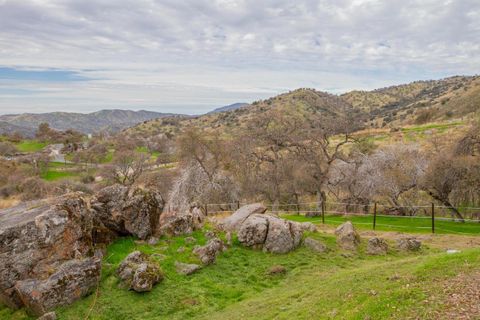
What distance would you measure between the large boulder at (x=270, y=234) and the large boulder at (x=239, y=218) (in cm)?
127

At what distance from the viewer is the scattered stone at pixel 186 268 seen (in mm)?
14914

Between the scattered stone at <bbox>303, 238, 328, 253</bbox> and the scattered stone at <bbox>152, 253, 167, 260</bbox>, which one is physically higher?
the scattered stone at <bbox>152, 253, 167, 260</bbox>

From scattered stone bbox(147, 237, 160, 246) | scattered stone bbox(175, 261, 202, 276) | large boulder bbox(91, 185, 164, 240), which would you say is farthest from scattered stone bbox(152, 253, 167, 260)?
large boulder bbox(91, 185, 164, 240)

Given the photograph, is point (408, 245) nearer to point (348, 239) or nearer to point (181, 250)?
point (348, 239)

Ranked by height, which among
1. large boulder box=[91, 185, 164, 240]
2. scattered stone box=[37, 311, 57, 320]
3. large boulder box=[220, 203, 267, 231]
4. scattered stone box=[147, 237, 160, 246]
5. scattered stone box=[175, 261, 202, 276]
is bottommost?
scattered stone box=[37, 311, 57, 320]

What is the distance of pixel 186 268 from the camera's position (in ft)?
49.5

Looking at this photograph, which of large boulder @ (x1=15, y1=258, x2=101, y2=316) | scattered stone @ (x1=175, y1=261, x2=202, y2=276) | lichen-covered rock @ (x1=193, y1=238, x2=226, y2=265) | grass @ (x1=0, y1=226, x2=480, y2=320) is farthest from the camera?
lichen-covered rock @ (x1=193, y1=238, x2=226, y2=265)

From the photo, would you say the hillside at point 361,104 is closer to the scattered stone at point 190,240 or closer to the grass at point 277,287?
the scattered stone at point 190,240

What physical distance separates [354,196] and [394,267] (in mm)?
19807

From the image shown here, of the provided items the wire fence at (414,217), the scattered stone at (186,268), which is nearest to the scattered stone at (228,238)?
the scattered stone at (186,268)

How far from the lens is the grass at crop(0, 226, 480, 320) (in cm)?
929

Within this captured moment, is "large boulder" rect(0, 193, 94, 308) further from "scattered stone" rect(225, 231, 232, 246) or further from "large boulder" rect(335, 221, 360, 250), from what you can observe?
"large boulder" rect(335, 221, 360, 250)

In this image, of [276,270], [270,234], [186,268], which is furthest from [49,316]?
[270,234]

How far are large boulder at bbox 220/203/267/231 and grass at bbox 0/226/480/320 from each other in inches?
66.4
